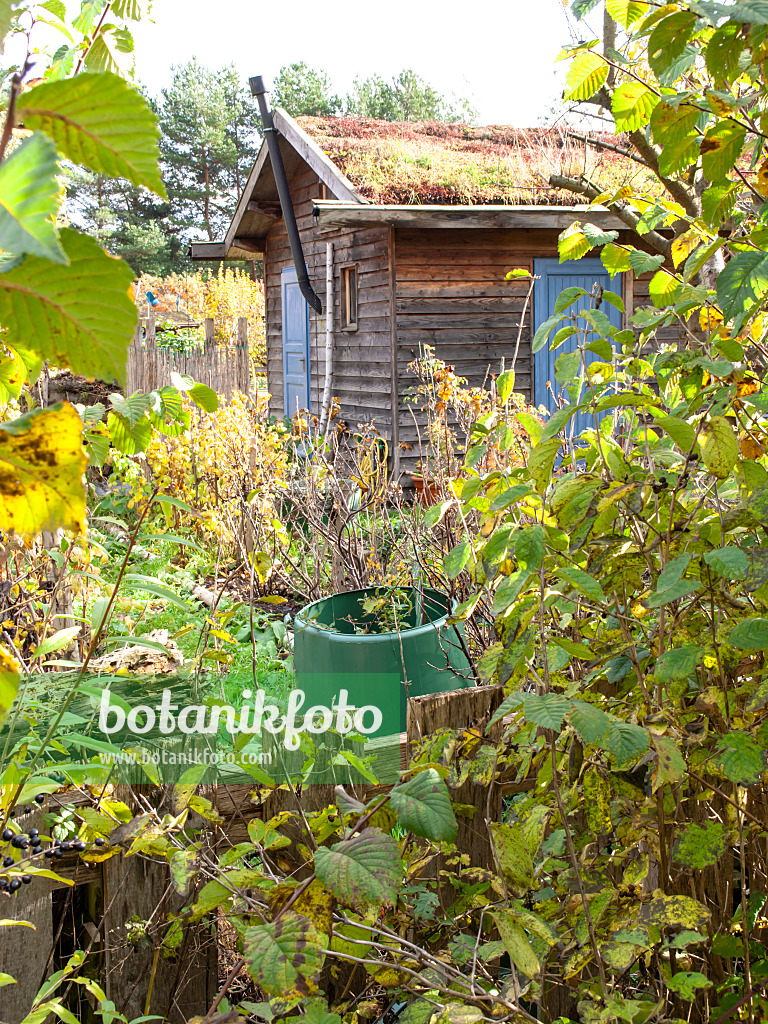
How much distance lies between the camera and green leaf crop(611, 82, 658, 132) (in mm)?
1354

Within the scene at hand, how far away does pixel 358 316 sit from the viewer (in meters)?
10.4

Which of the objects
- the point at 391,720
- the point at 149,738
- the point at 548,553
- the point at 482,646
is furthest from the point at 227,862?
the point at 482,646

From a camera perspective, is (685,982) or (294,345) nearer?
(685,982)

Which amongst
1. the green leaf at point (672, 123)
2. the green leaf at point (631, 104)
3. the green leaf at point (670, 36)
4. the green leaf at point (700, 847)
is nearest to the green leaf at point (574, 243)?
the green leaf at point (631, 104)

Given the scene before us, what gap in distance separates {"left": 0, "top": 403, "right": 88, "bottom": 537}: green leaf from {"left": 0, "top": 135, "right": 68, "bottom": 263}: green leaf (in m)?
0.12

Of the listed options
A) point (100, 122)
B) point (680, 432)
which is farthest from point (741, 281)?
point (100, 122)

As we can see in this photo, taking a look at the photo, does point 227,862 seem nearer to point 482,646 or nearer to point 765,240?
point 765,240

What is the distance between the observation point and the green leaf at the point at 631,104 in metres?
1.35

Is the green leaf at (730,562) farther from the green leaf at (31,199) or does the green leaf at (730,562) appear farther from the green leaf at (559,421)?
the green leaf at (31,199)

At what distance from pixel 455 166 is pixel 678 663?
9.47 metres

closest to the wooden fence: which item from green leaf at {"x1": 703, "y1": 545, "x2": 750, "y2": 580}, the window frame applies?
the window frame

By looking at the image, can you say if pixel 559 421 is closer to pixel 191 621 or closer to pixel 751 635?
pixel 751 635

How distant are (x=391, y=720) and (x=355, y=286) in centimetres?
876

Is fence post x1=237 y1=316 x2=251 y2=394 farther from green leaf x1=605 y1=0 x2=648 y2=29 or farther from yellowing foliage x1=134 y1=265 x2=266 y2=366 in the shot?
yellowing foliage x1=134 y1=265 x2=266 y2=366
